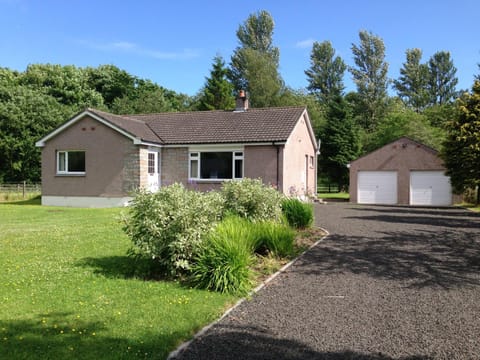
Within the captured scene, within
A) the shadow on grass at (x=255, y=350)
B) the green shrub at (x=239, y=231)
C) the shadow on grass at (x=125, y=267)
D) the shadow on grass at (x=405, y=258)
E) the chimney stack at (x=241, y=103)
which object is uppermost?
the chimney stack at (x=241, y=103)

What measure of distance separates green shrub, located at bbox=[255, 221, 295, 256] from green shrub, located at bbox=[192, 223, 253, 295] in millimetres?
1820

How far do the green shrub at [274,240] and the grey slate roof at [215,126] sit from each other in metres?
12.2

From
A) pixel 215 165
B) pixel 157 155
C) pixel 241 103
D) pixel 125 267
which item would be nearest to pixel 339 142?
pixel 241 103

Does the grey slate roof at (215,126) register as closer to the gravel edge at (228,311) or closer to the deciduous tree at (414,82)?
the gravel edge at (228,311)

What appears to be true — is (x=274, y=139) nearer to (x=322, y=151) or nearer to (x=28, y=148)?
(x=322, y=151)

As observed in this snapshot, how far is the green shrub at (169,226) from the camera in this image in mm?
6879

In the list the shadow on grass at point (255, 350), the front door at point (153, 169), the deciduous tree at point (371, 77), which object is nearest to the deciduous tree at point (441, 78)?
the deciduous tree at point (371, 77)

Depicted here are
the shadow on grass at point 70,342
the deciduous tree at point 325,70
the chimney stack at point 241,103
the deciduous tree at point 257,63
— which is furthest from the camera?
the deciduous tree at point 325,70

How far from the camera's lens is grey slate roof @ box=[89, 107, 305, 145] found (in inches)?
856

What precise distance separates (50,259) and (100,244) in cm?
169

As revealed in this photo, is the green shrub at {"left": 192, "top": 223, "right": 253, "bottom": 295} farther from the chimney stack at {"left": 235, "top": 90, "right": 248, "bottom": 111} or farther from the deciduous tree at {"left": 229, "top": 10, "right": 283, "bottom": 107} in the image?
the deciduous tree at {"left": 229, "top": 10, "right": 283, "bottom": 107}

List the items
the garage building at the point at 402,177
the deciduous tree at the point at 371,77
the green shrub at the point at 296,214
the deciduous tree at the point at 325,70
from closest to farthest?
the green shrub at the point at 296,214 → the garage building at the point at 402,177 → the deciduous tree at the point at 371,77 → the deciduous tree at the point at 325,70

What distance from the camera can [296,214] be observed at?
12.6 m

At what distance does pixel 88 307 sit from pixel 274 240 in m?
4.41
